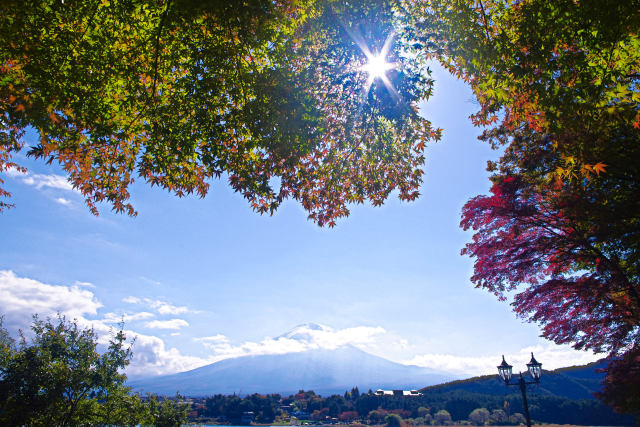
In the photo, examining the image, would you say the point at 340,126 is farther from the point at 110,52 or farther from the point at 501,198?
the point at 501,198

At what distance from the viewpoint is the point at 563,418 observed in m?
49.6

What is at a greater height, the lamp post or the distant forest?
the lamp post

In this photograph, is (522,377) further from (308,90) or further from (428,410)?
(428,410)

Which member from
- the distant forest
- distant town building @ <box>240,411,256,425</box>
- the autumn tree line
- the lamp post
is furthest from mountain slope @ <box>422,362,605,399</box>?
the autumn tree line

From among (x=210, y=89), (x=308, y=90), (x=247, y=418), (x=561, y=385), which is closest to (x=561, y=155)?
(x=308, y=90)

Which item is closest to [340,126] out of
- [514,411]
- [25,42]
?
[25,42]

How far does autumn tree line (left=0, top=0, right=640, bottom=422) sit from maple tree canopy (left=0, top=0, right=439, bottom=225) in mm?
28

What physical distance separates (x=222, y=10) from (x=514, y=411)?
7621cm

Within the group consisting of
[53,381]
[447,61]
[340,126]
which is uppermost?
[447,61]

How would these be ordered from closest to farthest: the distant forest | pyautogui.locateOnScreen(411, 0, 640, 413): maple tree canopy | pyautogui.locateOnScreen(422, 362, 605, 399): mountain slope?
pyautogui.locateOnScreen(411, 0, 640, 413): maple tree canopy → the distant forest → pyautogui.locateOnScreen(422, 362, 605, 399): mountain slope

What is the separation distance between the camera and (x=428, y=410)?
64.1 meters

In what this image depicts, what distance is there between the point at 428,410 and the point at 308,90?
75.6 metres

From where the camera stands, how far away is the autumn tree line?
4.15m

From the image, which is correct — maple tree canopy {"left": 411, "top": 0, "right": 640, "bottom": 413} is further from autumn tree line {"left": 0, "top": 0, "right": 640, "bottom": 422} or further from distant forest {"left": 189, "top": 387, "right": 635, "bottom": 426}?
distant forest {"left": 189, "top": 387, "right": 635, "bottom": 426}
